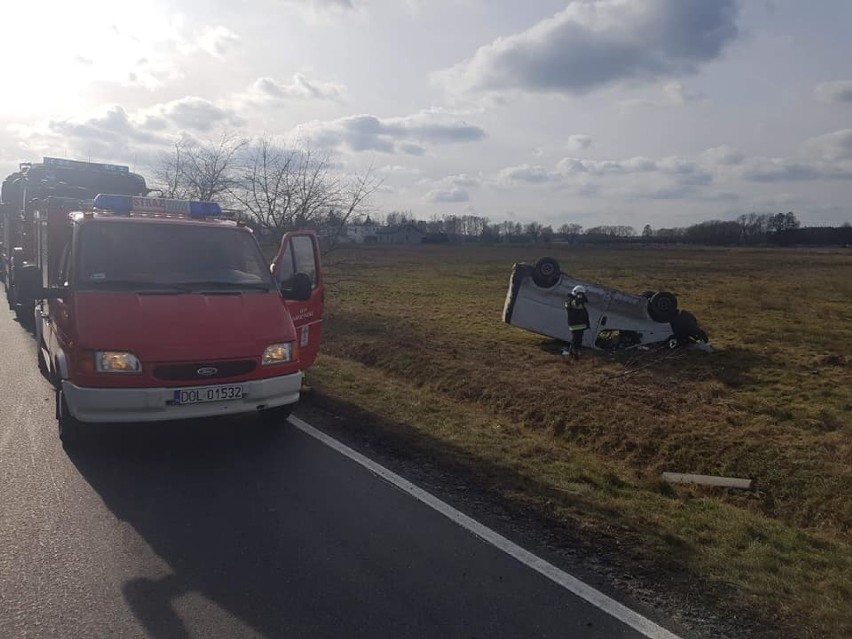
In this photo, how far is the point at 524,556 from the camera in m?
4.46

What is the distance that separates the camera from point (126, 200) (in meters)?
7.19

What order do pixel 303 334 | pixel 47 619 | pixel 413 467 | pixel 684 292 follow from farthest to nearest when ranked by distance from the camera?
pixel 684 292 → pixel 303 334 → pixel 413 467 → pixel 47 619

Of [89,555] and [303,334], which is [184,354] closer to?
[89,555]

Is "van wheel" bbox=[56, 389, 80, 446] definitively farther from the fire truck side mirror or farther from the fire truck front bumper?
the fire truck side mirror

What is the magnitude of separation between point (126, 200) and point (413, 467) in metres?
3.98

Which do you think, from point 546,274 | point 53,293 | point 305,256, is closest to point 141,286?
point 53,293

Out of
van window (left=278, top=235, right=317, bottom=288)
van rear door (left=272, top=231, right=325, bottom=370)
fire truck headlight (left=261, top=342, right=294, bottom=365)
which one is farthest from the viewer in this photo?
van window (left=278, top=235, right=317, bottom=288)

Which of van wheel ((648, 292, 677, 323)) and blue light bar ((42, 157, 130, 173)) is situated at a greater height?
blue light bar ((42, 157, 130, 173))

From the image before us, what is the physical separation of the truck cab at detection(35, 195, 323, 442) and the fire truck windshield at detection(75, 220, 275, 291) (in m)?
0.01

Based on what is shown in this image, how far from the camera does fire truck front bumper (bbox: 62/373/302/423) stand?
5641 millimetres

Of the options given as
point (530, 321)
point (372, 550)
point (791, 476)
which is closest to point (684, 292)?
point (530, 321)

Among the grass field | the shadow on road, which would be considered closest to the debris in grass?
the grass field

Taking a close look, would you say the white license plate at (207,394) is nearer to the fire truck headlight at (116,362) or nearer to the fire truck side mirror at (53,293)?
the fire truck headlight at (116,362)

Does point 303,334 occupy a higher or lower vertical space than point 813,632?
Result: higher
